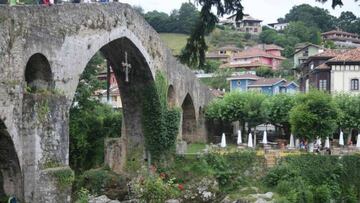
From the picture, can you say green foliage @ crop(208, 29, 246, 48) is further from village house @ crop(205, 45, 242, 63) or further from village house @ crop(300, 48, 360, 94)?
village house @ crop(300, 48, 360, 94)

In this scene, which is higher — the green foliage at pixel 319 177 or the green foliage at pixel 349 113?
the green foliage at pixel 349 113

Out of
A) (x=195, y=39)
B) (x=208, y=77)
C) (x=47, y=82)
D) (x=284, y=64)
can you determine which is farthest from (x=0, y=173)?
(x=284, y=64)

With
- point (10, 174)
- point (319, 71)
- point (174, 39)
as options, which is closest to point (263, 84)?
point (319, 71)

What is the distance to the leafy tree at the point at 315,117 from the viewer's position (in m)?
26.2

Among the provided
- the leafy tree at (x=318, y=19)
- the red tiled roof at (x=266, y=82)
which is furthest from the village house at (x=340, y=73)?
the leafy tree at (x=318, y=19)

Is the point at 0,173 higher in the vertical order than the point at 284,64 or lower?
lower

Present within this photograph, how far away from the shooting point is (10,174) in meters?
16.0

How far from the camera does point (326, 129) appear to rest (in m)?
26.3

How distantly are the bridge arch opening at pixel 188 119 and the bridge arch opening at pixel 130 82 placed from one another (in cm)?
901

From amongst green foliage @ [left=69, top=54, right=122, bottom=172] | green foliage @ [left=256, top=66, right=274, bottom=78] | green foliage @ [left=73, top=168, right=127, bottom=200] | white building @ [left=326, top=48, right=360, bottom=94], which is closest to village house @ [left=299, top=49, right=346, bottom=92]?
white building @ [left=326, top=48, right=360, bottom=94]

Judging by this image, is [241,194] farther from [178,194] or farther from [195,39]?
[195,39]

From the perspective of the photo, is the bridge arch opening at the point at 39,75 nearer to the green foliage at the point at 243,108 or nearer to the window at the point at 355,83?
the green foliage at the point at 243,108

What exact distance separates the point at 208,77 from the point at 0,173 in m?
51.8

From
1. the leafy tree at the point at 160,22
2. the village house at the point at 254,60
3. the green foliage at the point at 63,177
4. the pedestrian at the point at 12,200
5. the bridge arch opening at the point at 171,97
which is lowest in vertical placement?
the pedestrian at the point at 12,200
